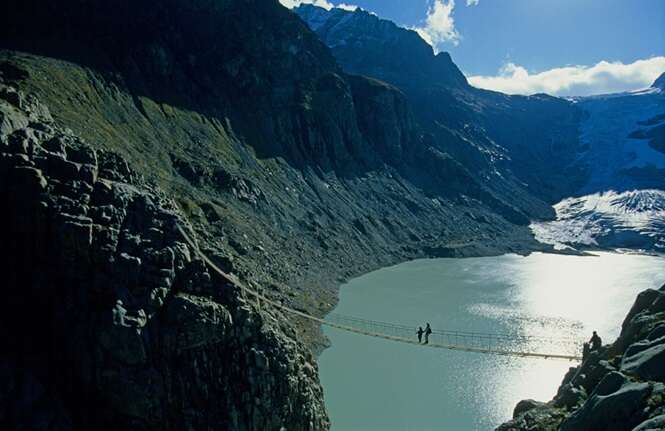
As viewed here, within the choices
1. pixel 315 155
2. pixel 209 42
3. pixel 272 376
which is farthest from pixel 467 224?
pixel 272 376

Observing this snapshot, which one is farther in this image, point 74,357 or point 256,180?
point 256,180

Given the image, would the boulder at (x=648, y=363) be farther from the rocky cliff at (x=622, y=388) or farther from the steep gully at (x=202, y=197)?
the steep gully at (x=202, y=197)

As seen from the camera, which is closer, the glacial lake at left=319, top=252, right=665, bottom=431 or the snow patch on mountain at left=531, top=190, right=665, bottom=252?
the glacial lake at left=319, top=252, right=665, bottom=431

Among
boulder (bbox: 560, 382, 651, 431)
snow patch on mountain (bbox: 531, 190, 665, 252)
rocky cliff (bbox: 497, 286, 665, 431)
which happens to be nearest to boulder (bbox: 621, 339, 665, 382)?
rocky cliff (bbox: 497, 286, 665, 431)

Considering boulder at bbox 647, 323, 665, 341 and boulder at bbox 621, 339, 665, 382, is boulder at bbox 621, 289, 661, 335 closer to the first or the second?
boulder at bbox 647, 323, 665, 341

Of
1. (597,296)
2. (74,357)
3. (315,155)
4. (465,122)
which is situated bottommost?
(597,296)

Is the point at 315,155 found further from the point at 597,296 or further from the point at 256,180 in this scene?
the point at 597,296

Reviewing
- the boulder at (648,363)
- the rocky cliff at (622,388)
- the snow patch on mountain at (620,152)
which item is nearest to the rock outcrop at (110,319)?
the rocky cliff at (622,388)
